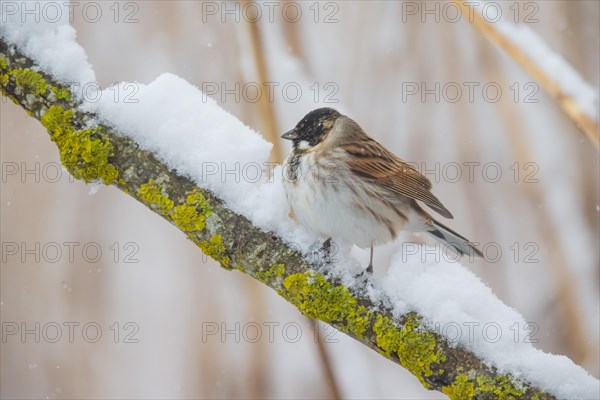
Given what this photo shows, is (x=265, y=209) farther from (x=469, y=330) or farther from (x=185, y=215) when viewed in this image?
(x=469, y=330)

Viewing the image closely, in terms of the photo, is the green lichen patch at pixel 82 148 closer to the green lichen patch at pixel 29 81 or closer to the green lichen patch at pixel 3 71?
the green lichen patch at pixel 29 81

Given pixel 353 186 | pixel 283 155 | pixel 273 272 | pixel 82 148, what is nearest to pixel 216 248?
pixel 273 272

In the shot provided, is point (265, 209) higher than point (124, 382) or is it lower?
lower

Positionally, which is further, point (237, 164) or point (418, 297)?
point (237, 164)

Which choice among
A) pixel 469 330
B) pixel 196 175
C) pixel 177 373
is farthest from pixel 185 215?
pixel 177 373

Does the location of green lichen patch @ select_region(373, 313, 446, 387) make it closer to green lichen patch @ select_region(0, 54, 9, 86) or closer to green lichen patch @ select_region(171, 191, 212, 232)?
green lichen patch @ select_region(171, 191, 212, 232)

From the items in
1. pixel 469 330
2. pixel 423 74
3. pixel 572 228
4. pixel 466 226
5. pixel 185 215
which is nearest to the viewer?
pixel 469 330

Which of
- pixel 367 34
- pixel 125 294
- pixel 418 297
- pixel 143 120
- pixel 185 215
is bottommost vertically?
pixel 418 297

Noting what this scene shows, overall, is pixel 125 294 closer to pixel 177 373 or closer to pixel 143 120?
pixel 177 373

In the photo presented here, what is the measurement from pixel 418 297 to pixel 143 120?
3.86 ft

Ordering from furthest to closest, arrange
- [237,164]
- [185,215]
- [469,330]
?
[237,164]
[185,215]
[469,330]

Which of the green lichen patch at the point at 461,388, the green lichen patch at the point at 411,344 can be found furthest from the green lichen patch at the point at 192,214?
the green lichen patch at the point at 461,388

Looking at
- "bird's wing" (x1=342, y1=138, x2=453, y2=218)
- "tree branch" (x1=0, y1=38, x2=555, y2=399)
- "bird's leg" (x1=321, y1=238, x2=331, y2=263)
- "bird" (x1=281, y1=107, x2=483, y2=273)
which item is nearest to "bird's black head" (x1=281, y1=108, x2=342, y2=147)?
"bird" (x1=281, y1=107, x2=483, y2=273)

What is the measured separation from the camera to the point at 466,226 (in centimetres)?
Answer: 502
